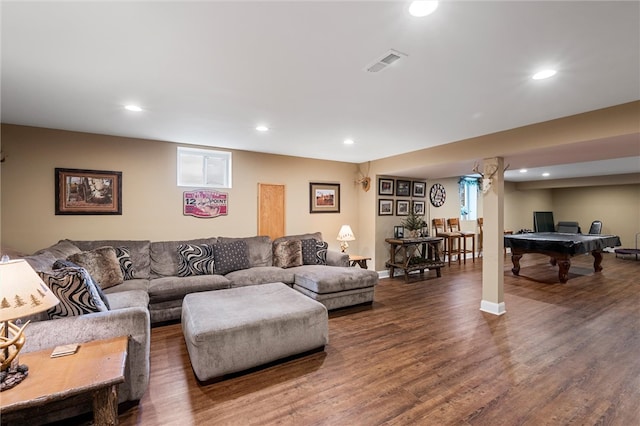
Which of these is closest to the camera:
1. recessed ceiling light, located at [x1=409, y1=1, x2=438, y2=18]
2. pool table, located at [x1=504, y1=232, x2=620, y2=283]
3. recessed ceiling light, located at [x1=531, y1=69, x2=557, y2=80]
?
recessed ceiling light, located at [x1=409, y1=1, x2=438, y2=18]

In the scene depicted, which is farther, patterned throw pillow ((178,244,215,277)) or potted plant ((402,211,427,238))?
potted plant ((402,211,427,238))

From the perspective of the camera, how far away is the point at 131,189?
4.03 metres

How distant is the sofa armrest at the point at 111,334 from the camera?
1765 mm

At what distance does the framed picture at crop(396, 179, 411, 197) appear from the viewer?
621cm

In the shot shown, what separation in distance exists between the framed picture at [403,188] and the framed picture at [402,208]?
0.15 meters

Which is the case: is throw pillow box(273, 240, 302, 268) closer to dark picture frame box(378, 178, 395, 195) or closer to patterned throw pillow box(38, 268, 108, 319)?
dark picture frame box(378, 178, 395, 195)

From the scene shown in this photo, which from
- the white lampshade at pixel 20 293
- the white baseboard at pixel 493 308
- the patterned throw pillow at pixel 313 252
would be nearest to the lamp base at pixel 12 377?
the white lampshade at pixel 20 293

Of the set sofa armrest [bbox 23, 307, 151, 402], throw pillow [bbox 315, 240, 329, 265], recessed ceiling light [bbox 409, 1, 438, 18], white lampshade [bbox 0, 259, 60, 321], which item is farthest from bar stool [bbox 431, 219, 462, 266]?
white lampshade [bbox 0, 259, 60, 321]

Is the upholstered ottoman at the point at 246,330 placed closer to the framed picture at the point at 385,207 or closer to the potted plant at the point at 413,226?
the framed picture at the point at 385,207

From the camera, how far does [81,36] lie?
1692 mm

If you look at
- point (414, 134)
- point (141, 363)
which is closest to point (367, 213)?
point (414, 134)

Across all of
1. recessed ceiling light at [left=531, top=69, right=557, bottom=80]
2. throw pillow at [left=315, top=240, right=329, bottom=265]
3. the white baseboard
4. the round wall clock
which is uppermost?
recessed ceiling light at [left=531, top=69, right=557, bottom=80]

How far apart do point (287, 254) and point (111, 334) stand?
2.82 metres

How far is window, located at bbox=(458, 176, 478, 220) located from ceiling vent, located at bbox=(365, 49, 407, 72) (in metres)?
6.99
